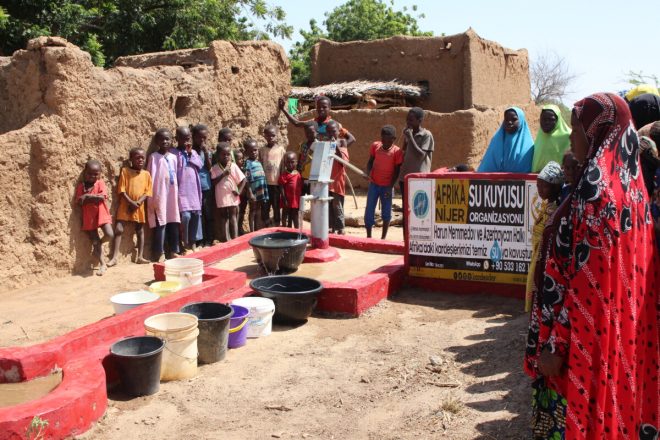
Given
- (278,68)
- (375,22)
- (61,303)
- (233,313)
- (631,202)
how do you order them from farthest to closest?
(375,22) < (278,68) < (61,303) < (233,313) < (631,202)

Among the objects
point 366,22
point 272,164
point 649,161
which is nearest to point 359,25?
point 366,22

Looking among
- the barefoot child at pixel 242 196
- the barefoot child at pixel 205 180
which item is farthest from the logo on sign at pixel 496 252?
the barefoot child at pixel 205 180

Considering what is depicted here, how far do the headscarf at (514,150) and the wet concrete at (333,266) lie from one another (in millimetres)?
1470

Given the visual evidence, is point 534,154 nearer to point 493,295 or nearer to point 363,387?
point 493,295

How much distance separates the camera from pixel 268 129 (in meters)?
8.77

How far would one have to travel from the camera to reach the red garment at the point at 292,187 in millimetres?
8453

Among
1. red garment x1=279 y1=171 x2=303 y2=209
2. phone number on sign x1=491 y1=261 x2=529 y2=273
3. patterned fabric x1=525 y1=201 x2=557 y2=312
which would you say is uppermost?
red garment x1=279 y1=171 x2=303 y2=209

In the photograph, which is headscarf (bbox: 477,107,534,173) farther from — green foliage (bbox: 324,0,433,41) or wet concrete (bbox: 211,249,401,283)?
green foliage (bbox: 324,0,433,41)

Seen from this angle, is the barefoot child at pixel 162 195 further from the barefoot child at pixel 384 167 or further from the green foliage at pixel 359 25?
the green foliage at pixel 359 25

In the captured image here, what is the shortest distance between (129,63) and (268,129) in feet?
7.16

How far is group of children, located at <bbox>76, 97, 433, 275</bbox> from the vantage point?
23.2ft

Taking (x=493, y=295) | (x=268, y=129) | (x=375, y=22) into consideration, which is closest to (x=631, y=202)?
(x=493, y=295)

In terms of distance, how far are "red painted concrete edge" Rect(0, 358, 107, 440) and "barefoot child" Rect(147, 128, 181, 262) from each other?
3.65 m

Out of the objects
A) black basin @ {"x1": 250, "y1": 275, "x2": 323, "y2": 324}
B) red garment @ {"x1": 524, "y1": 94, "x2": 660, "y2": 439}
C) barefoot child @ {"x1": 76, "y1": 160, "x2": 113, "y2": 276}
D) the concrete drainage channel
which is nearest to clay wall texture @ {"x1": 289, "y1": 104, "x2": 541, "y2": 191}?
the concrete drainage channel
